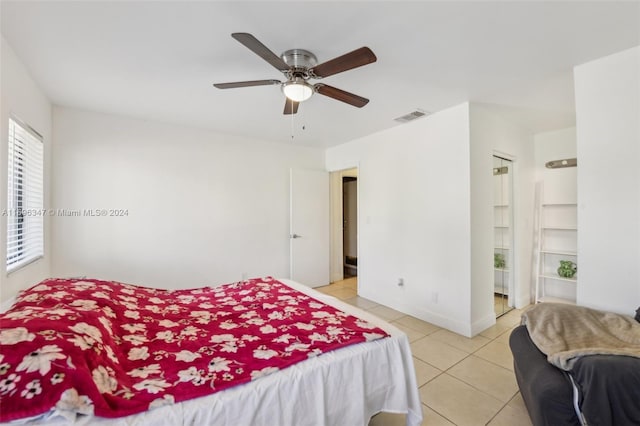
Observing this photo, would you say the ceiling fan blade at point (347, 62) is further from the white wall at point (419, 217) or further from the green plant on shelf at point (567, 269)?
the green plant on shelf at point (567, 269)

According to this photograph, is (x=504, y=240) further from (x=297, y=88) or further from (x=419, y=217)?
(x=297, y=88)

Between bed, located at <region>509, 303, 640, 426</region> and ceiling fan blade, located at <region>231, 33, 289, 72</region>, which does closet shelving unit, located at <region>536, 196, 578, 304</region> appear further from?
ceiling fan blade, located at <region>231, 33, 289, 72</region>

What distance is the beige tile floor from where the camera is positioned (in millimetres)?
1792

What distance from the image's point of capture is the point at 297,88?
75.6 inches

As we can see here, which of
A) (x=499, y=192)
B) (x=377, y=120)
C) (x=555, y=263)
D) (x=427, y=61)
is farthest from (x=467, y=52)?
(x=555, y=263)

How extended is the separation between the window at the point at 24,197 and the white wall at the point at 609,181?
165 inches

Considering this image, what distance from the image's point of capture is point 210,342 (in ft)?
4.81

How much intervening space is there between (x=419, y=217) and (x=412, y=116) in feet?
3.92

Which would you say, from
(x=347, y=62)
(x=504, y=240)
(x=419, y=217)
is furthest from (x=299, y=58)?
(x=504, y=240)

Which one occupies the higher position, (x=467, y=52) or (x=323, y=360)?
(x=467, y=52)

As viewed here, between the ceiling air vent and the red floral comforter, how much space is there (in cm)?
233

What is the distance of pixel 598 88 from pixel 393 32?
5.39 feet

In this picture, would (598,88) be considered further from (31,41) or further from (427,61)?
(31,41)

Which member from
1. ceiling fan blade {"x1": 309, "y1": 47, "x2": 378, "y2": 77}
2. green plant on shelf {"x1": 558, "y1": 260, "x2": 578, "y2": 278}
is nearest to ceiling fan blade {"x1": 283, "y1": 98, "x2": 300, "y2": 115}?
ceiling fan blade {"x1": 309, "y1": 47, "x2": 378, "y2": 77}
